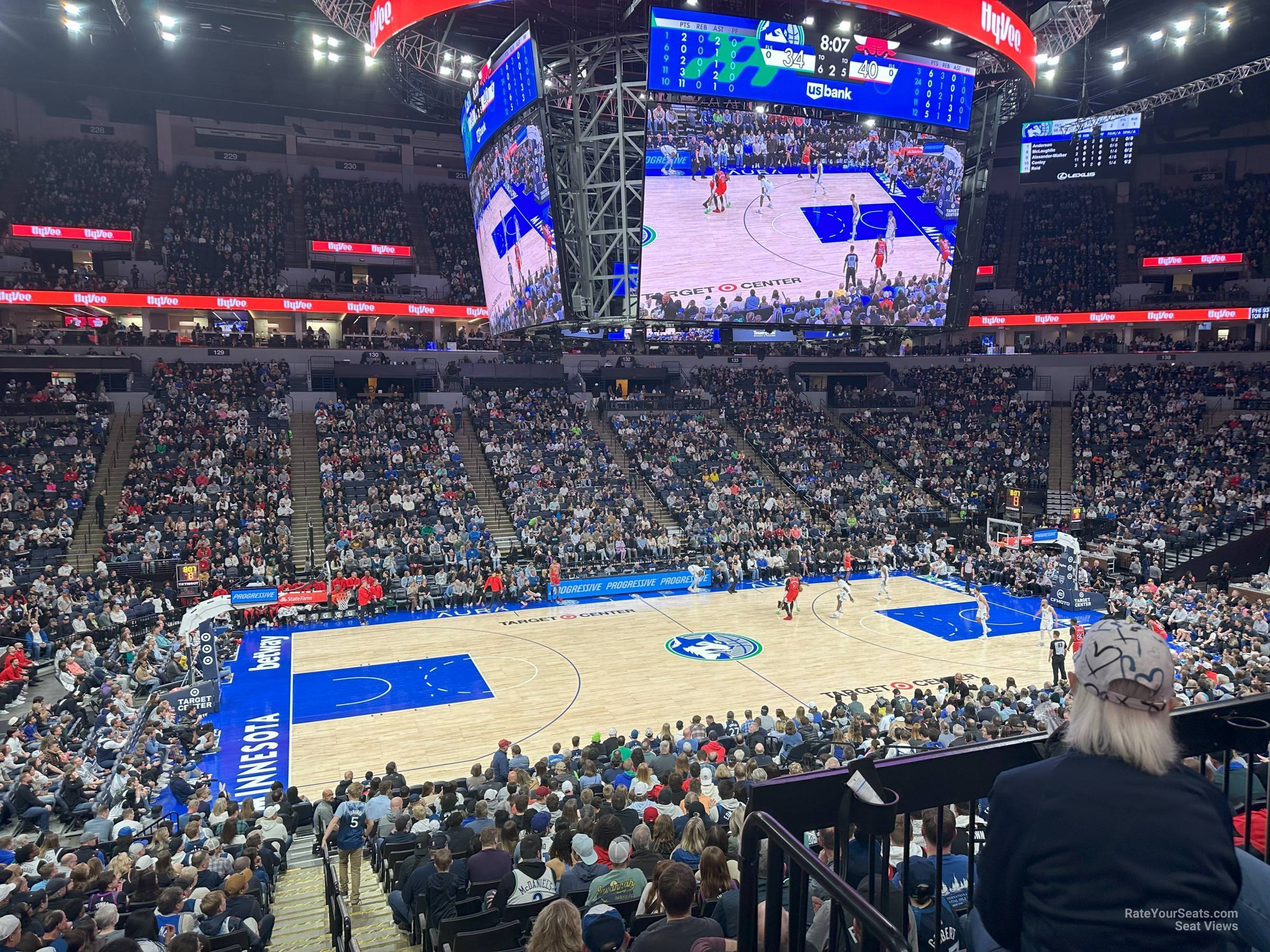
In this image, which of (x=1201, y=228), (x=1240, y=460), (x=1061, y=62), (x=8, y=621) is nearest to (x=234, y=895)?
(x=8, y=621)

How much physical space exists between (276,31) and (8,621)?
27.7 m

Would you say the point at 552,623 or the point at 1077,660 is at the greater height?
the point at 1077,660

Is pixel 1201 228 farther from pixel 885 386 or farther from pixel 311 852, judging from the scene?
pixel 311 852

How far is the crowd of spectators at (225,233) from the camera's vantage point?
40500 millimetres

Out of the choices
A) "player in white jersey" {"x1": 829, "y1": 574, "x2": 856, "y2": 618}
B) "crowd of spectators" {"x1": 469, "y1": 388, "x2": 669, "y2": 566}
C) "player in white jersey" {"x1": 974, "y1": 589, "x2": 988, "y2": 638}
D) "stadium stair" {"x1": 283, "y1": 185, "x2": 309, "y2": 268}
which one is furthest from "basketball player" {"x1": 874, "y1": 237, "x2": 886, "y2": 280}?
"stadium stair" {"x1": 283, "y1": 185, "x2": 309, "y2": 268}

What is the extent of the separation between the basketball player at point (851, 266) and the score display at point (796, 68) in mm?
3344

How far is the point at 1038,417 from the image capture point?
42.9 metres

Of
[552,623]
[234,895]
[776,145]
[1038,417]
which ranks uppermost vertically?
[776,145]

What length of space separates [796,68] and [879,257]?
5.18 metres

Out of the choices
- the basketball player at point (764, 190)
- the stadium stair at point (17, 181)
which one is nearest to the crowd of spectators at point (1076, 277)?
the basketball player at point (764, 190)

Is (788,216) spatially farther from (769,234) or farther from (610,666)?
(610,666)

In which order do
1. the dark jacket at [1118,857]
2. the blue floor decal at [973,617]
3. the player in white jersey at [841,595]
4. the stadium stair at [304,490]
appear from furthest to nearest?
the stadium stair at [304,490], the player in white jersey at [841,595], the blue floor decal at [973,617], the dark jacket at [1118,857]

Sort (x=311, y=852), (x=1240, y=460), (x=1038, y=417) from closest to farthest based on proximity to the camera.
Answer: (x=311, y=852)
(x=1240, y=460)
(x=1038, y=417)

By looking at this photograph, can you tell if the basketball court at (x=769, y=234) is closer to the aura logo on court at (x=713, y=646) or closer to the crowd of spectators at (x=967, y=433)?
the aura logo on court at (x=713, y=646)
